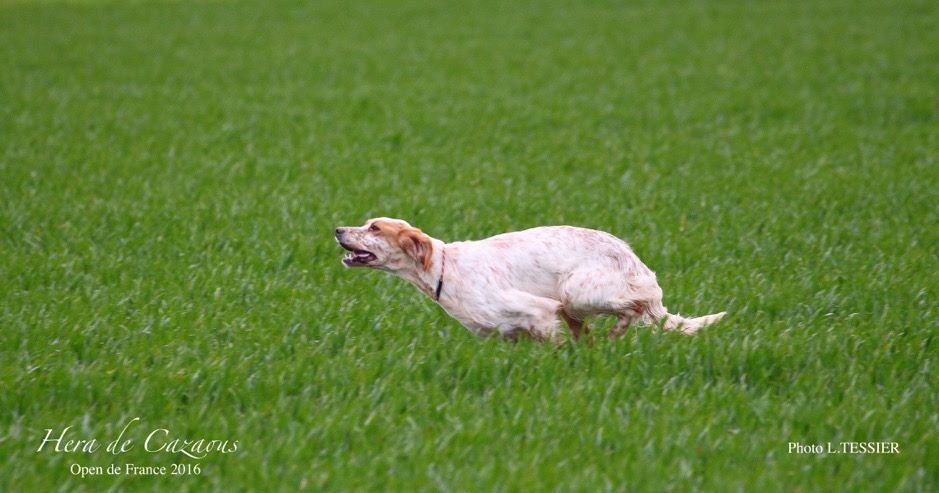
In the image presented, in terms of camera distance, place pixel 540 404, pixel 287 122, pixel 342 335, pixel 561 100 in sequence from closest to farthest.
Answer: pixel 540 404 → pixel 342 335 → pixel 287 122 → pixel 561 100

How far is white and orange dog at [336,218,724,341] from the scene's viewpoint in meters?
5.97

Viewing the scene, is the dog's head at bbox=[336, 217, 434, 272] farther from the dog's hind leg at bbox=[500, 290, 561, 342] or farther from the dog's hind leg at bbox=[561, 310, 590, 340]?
the dog's hind leg at bbox=[561, 310, 590, 340]

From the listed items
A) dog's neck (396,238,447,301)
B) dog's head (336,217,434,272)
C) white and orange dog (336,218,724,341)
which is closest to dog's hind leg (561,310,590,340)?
white and orange dog (336,218,724,341)

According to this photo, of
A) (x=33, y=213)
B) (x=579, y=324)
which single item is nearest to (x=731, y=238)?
(x=579, y=324)

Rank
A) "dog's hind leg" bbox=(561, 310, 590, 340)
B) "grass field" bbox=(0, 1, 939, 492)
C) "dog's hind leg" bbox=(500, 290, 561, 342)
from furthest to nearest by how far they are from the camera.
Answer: "dog's hind leg" bbox=(561, 310, 590, 340), "dog's hind leg" bbox=(500, 290, 561, 342), "grass field" bbox=(0, 1, 939, 492)

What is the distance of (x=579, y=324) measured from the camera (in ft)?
20.9

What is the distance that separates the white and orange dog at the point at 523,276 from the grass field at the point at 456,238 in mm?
180

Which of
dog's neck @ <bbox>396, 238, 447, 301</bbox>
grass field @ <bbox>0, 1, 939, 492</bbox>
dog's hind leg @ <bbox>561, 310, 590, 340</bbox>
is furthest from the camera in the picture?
dog's hind leg @ <bbox>561, 310, 590, 340</bbox>

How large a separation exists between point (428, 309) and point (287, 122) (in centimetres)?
836

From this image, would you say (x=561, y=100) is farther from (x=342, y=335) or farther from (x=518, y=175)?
(x=342, y=335)

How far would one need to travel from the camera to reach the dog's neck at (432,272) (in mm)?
6062

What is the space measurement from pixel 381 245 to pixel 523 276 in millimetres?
815

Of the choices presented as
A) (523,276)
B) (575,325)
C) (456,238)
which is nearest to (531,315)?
(523,276)

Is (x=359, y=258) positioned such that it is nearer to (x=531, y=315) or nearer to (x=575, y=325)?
(x=531, y=315)
